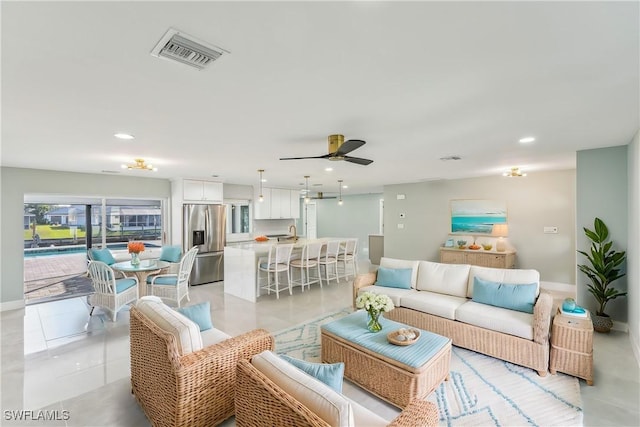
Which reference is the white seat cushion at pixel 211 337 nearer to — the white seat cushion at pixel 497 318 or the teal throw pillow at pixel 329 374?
the teal throw pillow at pixel 329 374

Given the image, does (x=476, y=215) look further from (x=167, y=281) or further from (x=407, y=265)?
(x=167, y=281)

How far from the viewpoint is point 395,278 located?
160 inches

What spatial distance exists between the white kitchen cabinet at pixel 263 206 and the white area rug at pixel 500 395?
18.1 feet

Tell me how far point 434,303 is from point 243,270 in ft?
11.1

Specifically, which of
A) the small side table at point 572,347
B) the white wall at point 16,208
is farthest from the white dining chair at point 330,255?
the white wall at point 16,208

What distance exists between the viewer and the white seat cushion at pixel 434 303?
3311 mm

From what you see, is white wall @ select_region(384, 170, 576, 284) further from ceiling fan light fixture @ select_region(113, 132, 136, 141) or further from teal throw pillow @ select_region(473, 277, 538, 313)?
ceiling fan light fixture @ select_region(113, 132, 136, 141)

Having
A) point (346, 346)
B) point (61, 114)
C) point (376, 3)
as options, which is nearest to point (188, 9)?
point (376, 3)

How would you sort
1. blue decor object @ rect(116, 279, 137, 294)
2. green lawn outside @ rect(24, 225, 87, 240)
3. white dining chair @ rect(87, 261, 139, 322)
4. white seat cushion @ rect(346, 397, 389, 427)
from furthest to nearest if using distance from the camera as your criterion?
green lawn outside @ rect(24, 225, 87, 240) < blue decor object @ rect(116, 279, 137, 294) < white dining chair @ rect(87, 261, 139, 322) < white seat cushion @ rect(346, 397, 389, 427)

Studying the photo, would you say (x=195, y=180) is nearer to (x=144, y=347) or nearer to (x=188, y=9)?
(x=144, y=347)

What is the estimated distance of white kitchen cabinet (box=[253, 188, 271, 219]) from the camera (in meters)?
8.20

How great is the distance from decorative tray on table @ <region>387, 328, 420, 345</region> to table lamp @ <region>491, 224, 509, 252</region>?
4569mm

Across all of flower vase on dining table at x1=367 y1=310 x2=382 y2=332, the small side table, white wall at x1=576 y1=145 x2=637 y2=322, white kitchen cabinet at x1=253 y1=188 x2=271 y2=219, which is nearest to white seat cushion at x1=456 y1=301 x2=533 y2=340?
the small side table

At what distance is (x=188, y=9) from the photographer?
118 cm
